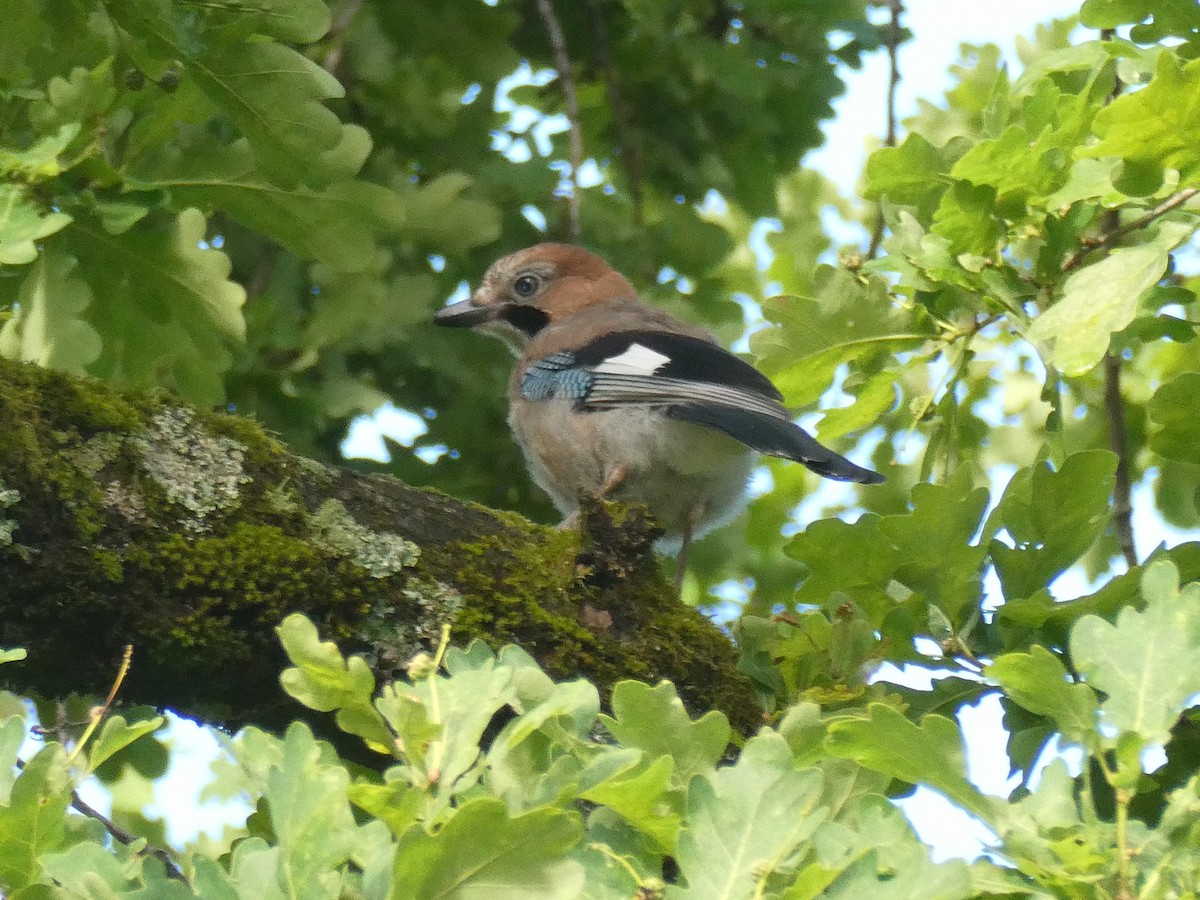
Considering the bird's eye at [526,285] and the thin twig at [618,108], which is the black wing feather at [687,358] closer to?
the bird's eye at [526,285]

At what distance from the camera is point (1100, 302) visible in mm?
2480

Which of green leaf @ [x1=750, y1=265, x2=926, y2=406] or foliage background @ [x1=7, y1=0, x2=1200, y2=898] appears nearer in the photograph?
foliage background @ [x1=7, y1=0, x2=1200, y2=898]

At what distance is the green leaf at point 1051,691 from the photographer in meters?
1.84

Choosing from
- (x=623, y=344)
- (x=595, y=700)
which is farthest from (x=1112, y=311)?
(x=623, y=344)

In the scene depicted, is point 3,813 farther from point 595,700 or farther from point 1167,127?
point 1167,127

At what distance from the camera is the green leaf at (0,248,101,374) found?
292cm

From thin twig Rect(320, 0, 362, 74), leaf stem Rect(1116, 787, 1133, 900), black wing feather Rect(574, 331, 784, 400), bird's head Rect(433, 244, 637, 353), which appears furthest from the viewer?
bird's head Rect(433, 244, 637, 353)

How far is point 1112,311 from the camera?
2.46m

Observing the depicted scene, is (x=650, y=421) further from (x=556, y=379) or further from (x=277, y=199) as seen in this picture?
(x=277, y=199)

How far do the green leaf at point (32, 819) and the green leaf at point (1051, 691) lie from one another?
1.17 m

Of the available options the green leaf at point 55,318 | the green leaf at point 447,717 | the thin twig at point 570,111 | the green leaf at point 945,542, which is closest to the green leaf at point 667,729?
the green leaf at point 447,717

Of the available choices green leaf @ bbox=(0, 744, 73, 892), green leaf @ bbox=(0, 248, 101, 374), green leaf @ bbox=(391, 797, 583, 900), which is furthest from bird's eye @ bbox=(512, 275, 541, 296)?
green leaf @ bbox=(391, 797, 583, 900)

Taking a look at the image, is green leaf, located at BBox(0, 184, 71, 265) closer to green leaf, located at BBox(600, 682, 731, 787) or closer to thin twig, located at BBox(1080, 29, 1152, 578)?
green leaf, located at BBox(600, 682, 731, 787)

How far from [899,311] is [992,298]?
37 cm
